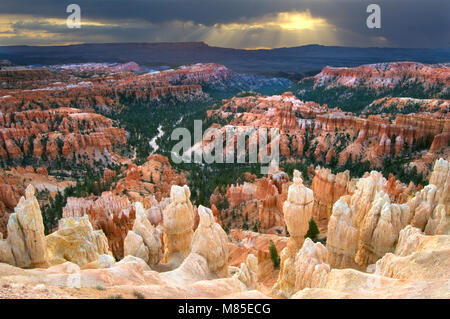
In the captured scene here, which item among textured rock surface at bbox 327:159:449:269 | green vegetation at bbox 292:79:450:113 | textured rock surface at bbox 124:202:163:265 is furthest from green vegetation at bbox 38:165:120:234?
green vegetation at bbox 292:79:450:113

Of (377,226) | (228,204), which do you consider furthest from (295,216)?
(228,204)

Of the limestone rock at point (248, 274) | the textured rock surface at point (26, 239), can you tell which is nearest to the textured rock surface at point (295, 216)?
the limestone rock at point (248, 274)

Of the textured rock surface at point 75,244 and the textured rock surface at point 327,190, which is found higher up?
the textured rock surface at point 75,244

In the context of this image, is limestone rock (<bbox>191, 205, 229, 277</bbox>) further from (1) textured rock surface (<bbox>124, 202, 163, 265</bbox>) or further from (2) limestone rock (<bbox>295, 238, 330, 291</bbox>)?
(2) limestone rock (<bbox>295, 238, 330, 291</bbox>)

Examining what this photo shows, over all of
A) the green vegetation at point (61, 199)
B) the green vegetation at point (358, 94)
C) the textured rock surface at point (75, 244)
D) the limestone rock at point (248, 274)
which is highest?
the green vegetation at point (358, 94)

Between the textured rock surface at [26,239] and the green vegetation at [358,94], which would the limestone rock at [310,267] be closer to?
the textured rock surface at [26,239]

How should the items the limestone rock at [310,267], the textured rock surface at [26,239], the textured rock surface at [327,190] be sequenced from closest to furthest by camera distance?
the limestone rock at [310,267], the textured rock surface at [26,239], the textured rock surface at [327,190]

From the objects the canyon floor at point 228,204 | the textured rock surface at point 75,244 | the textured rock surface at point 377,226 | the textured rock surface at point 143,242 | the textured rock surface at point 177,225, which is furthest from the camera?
the textured rock surface at point 177,225
